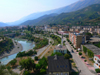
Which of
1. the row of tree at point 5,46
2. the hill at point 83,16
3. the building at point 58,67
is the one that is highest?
the hill at point 83,16

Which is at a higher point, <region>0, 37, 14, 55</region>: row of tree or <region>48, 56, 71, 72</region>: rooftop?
<region>48, 56, 71, 72</region>: rooftop

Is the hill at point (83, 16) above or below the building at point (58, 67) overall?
above

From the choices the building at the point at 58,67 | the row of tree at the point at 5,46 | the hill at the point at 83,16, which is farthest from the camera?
the hill at the point at 83,16

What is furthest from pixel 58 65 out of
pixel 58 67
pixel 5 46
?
pixel 5 46

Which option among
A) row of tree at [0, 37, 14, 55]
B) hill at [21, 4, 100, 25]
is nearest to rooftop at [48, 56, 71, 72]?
row of tree at [0, 37, 14, 55]

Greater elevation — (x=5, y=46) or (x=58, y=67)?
(x=58, y=67)

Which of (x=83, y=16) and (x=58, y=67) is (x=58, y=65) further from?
(x=83, y=16)

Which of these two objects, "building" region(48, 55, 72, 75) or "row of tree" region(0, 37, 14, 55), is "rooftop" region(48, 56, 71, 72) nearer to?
"building" region(48, 55, 72, 75)

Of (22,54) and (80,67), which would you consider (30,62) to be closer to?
(80,67)

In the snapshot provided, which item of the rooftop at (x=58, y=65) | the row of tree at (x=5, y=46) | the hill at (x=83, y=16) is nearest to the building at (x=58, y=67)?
the rooftop at (x=58, y=65)

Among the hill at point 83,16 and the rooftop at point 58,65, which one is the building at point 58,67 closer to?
the rooftop at point 58,65

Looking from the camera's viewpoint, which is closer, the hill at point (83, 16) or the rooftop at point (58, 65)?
the rooftop at point (58, 65)
